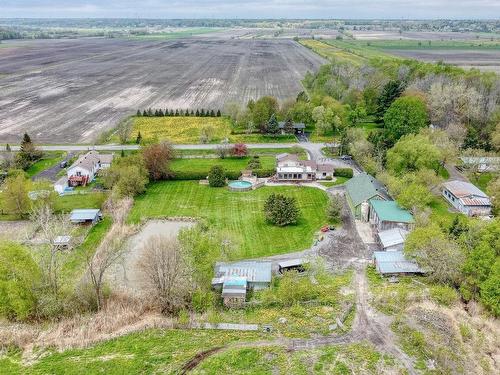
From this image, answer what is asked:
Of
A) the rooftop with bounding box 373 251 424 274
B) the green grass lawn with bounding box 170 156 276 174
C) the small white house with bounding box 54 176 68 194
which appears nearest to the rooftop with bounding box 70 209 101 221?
the small white house with bounding box 54 176 68 194

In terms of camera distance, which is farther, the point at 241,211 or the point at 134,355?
the point at 241,211

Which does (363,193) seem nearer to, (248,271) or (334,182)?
(334,182)

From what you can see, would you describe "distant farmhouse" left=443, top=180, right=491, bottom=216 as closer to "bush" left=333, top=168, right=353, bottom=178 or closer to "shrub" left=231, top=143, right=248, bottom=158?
"bush" left=333, top=168, right=353, bottom=178

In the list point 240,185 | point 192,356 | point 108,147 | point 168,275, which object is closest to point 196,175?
point 240,185

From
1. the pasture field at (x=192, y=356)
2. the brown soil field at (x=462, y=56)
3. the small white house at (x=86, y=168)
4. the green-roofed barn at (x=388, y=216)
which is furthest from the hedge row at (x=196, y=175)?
the brown soil field at (x=462, y=56)

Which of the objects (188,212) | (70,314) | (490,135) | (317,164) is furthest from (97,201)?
(490,135)

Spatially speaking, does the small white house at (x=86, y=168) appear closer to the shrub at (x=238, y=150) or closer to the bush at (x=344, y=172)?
the shrub at (x=238, y=150)

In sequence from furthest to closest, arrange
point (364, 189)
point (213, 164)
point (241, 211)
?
point (213, 164) → point (364, 189) → point (241, 211)
